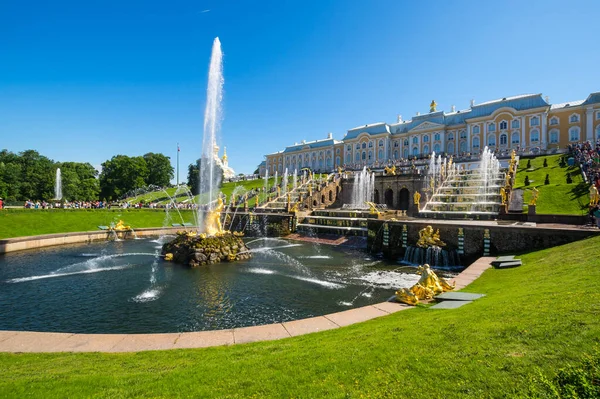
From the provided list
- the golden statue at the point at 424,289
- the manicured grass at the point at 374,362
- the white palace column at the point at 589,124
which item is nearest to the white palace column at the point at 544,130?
the white palace column at the point at 589,124

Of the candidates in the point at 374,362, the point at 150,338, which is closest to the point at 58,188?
the point at 150,338

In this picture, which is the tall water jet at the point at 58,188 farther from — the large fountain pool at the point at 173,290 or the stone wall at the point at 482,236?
the stone wall at the point at 482,236

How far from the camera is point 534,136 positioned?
189 feet

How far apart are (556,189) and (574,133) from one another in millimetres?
37227

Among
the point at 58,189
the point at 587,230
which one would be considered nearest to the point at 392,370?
the point at 587,230

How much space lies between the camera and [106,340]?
7.44 m

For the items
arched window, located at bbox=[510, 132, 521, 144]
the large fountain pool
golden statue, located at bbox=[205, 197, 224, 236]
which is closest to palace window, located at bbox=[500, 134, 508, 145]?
arched window, located at bbox=[510, 132, 521, 144]

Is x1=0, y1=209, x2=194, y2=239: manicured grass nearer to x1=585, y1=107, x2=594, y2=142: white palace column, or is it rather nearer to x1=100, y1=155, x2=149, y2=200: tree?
x1=100, y1=155, x2=149, y2=200: tree

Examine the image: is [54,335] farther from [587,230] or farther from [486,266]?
[587,230]

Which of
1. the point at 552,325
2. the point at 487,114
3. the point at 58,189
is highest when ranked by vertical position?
the point at 487,114

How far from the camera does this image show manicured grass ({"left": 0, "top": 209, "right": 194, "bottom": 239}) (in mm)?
27688

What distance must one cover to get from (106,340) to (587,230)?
65.2 ft

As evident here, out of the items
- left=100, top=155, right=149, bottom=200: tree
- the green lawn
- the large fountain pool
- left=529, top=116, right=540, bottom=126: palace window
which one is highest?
left=529, top=116, right=540, bottom=126: palace window

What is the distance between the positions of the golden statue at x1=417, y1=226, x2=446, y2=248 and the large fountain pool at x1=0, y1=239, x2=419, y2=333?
239cm
